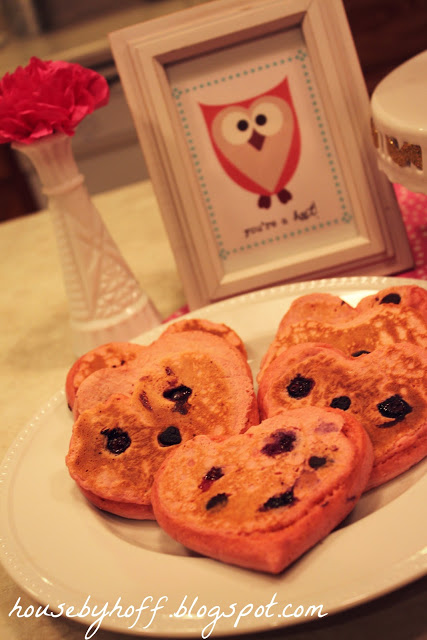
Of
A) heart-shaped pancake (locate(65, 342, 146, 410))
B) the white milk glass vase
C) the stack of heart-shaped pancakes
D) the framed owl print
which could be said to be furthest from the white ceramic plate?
the framed owl print

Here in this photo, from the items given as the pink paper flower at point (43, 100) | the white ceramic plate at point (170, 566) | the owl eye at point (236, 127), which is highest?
the pink paper flower at point (43, 100)

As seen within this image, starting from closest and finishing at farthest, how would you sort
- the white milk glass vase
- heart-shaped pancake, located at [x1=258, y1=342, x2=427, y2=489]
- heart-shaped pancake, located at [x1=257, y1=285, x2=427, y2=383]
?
Answer: heart-shaped pancake, located at [x1=258, y1=342, x2=427, y2=489] → heart-shaped pancake, located at [x1=257, y1=285, x2=427, y2=383] → the white milk glass vase

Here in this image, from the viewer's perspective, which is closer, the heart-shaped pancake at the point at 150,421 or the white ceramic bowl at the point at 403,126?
the heart-shaped pancake at the point at 150,421

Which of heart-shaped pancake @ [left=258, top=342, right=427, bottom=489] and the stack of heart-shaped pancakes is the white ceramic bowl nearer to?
the stack of heart-shaped pancakes

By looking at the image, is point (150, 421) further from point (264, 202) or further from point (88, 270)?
point (264, 202)

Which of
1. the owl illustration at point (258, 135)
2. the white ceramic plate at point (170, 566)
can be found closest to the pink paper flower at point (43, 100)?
the owl illustration at point (258, 135)

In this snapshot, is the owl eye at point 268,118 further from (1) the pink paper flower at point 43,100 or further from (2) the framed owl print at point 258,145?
(1) the pink paper flower at point 43,100
